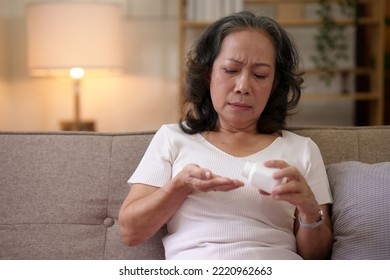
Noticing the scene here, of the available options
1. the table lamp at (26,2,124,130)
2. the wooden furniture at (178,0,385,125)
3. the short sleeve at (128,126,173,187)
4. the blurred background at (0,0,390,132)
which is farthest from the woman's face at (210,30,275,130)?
the blurred background at (0,0,390,132)

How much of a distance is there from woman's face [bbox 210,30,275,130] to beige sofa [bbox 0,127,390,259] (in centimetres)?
20

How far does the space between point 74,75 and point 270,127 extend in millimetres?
1224

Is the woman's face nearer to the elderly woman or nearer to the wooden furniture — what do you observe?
the elderly woman

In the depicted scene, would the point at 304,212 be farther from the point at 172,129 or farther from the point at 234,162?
the point at 172,129

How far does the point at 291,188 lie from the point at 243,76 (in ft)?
0.84

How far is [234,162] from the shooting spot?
1018mm

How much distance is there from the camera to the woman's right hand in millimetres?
849

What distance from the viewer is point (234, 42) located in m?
1.05

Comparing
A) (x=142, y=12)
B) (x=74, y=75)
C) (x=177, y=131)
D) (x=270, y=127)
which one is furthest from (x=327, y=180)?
(x=142, y=12)

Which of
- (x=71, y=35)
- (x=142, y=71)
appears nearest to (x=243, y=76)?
(x=71, y=35)

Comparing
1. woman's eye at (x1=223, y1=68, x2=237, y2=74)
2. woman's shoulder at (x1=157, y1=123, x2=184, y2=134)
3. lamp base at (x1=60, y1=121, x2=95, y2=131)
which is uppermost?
woman's eye at (x1=223, y1=68, x2=237, y2=74)

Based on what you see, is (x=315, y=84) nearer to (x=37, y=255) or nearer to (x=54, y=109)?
(x=54, y=109)

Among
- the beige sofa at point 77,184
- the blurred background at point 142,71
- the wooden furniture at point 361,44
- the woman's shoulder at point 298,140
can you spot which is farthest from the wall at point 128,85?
the woman's shoulder at point 298,140

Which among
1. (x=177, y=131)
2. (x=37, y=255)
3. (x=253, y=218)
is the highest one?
(x=177, y=131)
